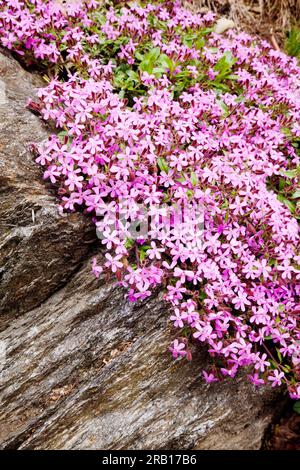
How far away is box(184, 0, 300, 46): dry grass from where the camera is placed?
575cm

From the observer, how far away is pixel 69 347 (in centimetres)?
284

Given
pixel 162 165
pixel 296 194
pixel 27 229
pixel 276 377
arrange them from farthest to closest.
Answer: pixel 296 194, pixel 162 165, pixel 276 377, pixel 27 229

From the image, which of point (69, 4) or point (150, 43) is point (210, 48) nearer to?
point (150, 43)

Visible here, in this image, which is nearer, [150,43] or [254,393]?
[254,393]

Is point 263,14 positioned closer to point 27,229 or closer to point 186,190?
point 186,190

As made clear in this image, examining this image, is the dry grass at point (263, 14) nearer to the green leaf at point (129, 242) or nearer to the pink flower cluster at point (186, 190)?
→ the pink flower cluster at point (186, 190)

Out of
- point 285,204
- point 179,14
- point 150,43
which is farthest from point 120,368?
point 179,14

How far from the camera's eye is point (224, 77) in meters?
3.92

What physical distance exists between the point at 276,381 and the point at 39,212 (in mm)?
2009

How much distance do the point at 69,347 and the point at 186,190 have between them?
4.52 feet

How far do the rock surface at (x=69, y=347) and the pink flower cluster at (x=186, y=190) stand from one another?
0.16 metres

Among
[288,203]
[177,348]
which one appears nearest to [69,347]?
[177,348]

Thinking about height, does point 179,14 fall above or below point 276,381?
above

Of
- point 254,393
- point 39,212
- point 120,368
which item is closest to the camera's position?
point 39,212
